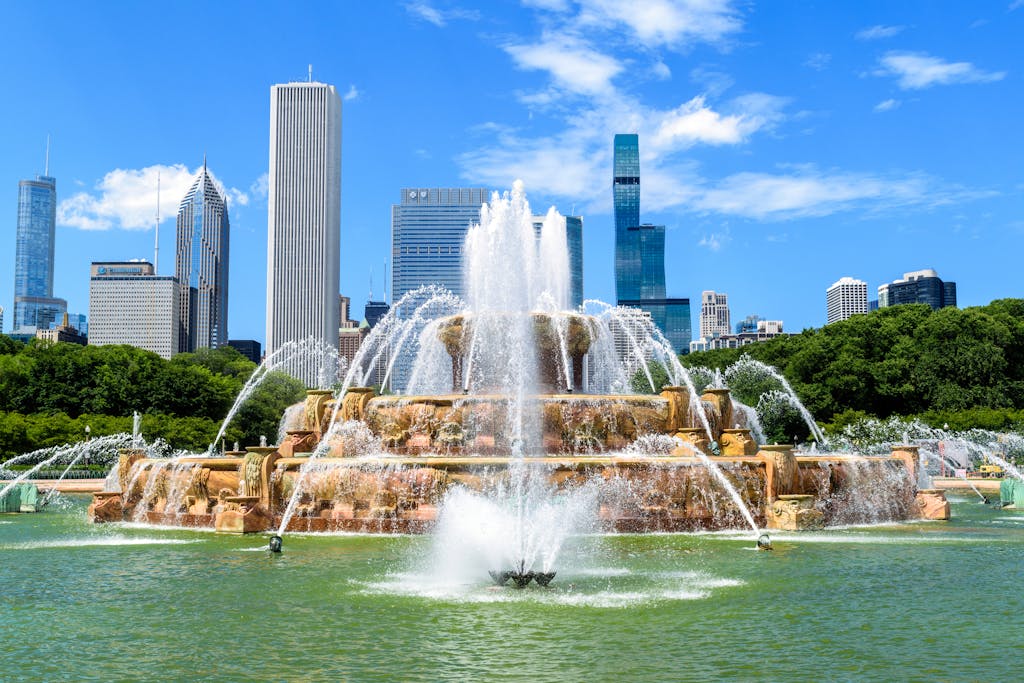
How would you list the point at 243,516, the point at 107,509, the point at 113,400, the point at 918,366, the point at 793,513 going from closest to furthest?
1. the point at 243,516
2. the point at 793,513
3. the point at 107,509
4. the point at 918,366
5. the point at 113,400

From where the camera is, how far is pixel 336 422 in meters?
27.6

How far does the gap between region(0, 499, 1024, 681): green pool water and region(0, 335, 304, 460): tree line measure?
4135 centimetres

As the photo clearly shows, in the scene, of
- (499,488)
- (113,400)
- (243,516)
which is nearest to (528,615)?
(499,488)

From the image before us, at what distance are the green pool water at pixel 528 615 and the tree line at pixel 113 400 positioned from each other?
136 feet

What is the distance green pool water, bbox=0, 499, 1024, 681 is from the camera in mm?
9320

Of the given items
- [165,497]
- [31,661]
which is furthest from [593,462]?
[31,661]

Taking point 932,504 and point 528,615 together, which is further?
point 932,504

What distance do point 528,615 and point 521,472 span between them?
9318 millimetres

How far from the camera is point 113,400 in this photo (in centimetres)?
6775

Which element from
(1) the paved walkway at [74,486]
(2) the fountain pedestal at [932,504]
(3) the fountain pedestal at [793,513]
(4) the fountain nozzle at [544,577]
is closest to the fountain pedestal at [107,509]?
(4) the fountain nozzle at [544,577]

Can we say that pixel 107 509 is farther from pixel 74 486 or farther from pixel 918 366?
pixel 918 366

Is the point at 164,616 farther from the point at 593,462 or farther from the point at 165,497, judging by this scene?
the point at 165,497

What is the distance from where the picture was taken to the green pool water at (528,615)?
932 cm

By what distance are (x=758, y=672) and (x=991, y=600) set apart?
5.41 metres
